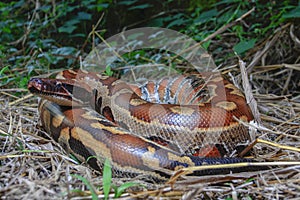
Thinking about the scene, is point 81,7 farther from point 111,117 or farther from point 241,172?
point 241,172

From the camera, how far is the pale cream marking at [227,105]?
3.71m

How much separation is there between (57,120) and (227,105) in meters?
1.84

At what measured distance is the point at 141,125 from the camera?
3766 millimetres

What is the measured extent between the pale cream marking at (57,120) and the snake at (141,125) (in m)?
0.01

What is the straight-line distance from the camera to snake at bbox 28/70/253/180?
306 centimetres

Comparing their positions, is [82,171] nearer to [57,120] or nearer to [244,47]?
[57,120]

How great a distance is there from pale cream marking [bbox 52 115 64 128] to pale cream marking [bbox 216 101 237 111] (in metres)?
1.69

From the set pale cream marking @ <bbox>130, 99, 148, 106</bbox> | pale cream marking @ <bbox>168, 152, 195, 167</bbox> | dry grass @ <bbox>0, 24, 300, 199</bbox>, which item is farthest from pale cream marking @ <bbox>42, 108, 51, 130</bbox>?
pale cream marking @ <bbox>168, 152, 195, 167</bbox>

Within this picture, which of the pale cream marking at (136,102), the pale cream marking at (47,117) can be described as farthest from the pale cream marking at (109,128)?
the pale cream marking at (47,117)

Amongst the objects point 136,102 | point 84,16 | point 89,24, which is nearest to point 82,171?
point 136,102

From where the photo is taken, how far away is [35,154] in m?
3.31

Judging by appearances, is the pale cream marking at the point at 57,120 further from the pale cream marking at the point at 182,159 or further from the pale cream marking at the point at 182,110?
the pale cream marking at the point at 182,159

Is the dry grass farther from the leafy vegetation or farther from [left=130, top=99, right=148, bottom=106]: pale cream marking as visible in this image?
the leafy vegetation

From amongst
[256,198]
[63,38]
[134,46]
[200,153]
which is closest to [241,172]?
[256,198]
